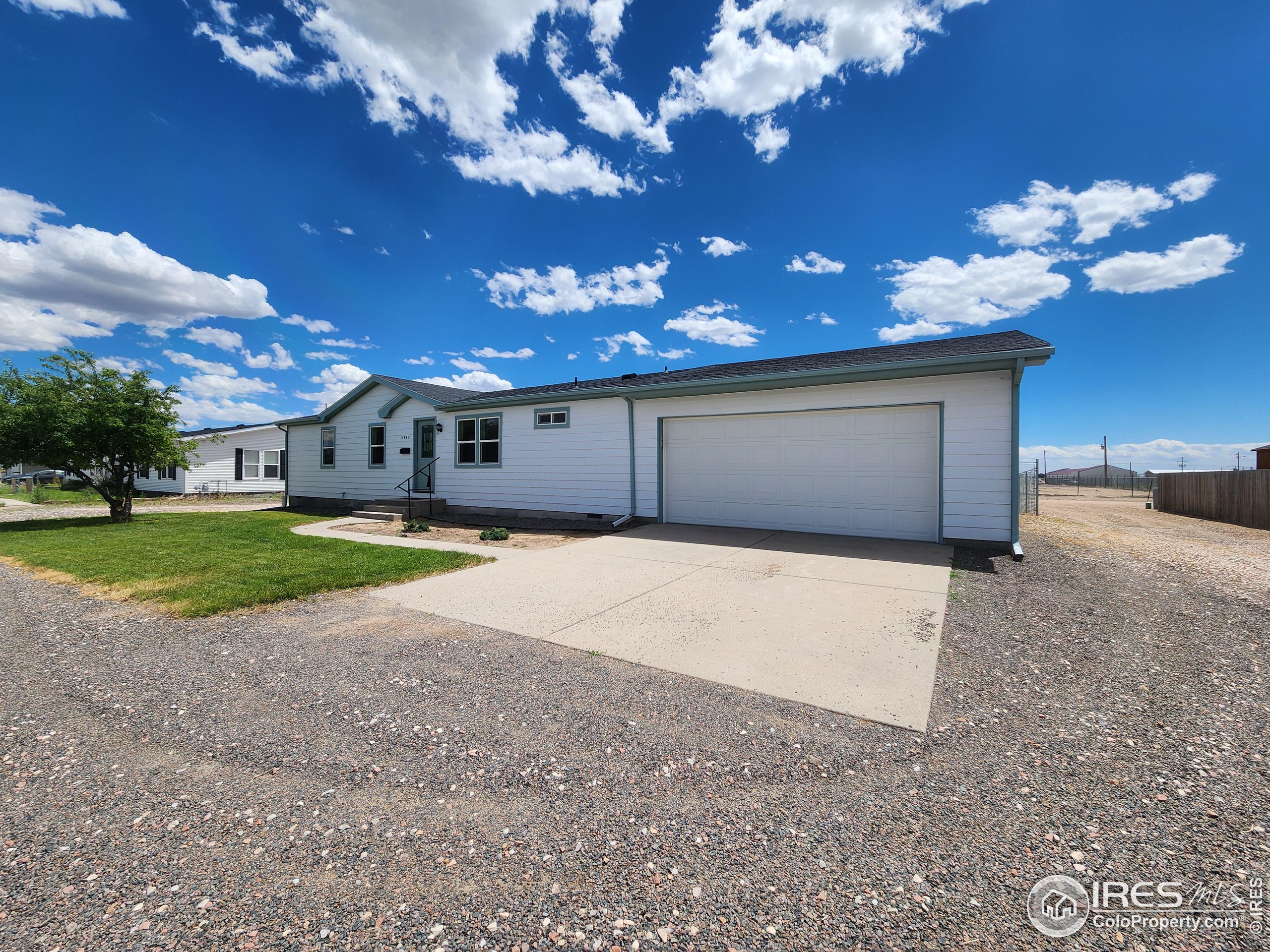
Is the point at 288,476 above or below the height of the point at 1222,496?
above

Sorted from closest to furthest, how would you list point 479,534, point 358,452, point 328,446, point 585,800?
point 585,800
point 479,534
point 358,452
point 328,446

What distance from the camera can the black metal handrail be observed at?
13328 millimetres

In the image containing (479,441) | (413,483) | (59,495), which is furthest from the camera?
(59,495)

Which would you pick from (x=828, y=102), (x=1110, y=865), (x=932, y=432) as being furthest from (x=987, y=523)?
(x=828, y=102)

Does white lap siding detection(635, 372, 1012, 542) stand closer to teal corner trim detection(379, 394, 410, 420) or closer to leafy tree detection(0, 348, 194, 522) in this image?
teal corner trim detection(379, 394, 410, 420)

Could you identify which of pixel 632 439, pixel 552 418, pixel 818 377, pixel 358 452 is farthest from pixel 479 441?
pixel 818 377

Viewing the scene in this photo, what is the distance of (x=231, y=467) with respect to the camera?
22.9m

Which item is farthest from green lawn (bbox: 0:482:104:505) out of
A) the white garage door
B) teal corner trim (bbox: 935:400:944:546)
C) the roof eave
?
teal corner trim (bbox: 935:400:944:546)

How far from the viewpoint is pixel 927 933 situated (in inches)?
61.4

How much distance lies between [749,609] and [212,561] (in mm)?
7688

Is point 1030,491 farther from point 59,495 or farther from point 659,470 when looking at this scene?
point 59,495

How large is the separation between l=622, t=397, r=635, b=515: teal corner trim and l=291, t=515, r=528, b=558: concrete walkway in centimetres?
325

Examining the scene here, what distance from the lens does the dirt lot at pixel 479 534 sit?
9156 mm

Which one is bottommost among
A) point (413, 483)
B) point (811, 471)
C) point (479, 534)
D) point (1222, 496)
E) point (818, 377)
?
point (479, 534)
